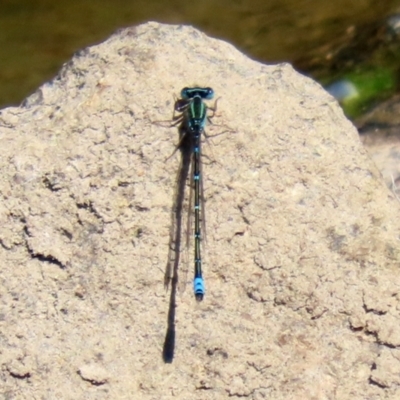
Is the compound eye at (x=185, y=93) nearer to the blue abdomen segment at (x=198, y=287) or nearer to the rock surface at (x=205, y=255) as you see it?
the rock surface at (x=205, y=255)

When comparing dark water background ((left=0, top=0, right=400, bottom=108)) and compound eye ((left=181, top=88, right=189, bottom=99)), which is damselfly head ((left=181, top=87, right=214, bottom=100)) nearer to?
compound eye ((left=181, top=88, right=189, bottom=99))

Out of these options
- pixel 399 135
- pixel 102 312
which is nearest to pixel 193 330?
pixel 102 312

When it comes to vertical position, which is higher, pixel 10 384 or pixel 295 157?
pixel 295 157

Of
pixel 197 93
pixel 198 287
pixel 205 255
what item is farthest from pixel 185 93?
pixel 198 287

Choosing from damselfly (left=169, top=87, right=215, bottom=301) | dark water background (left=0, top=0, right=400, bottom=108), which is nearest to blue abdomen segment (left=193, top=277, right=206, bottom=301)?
damselfly (left=169, top=87, right=215, bottom=301)

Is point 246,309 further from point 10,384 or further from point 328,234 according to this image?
point 10,384

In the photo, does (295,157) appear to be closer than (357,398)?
No
